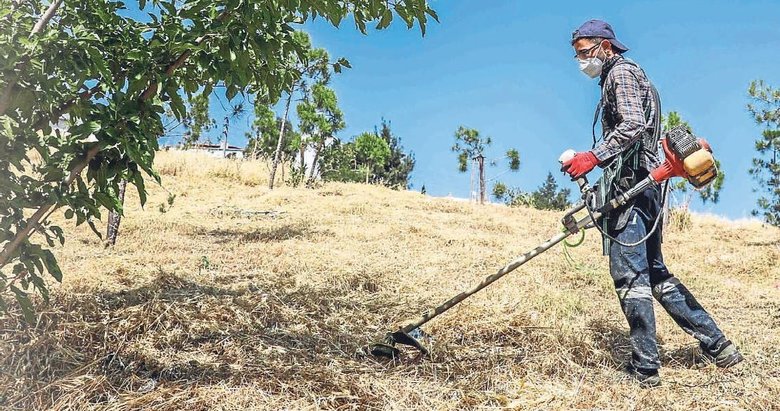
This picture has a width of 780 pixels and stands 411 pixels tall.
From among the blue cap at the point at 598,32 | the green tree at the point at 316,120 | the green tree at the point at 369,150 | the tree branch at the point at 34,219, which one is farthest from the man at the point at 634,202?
→ the green tree at the point at 369,150

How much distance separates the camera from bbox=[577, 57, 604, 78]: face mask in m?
2.96

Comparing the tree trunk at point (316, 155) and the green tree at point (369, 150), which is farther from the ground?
the green tree at point (369, 150)

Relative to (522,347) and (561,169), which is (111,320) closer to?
(522,347)

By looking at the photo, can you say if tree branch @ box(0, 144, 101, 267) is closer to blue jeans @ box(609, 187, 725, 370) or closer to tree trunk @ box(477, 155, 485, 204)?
blue jeans @ box(609, 187, 725, 370)

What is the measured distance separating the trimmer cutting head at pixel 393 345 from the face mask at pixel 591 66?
162 centimetres

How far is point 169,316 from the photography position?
118 inches

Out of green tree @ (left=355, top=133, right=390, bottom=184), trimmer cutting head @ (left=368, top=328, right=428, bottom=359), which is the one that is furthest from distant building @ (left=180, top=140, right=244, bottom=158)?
trimmer cutting head @ (left=368, top=328, right=428, bottom=359)

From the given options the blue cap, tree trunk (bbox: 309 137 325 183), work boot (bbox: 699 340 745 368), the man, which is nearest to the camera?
the man

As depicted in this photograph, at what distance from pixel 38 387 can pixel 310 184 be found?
13093 mm

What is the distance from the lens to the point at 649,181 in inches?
107

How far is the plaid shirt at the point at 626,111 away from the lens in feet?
8.92

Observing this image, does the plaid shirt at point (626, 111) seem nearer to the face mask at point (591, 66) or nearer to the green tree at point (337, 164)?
the face mask at point (591, 66)

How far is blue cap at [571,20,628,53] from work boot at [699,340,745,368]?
1531 mm

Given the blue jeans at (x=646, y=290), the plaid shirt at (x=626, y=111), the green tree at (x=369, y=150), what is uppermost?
the green tree at (x=369, y=150)
